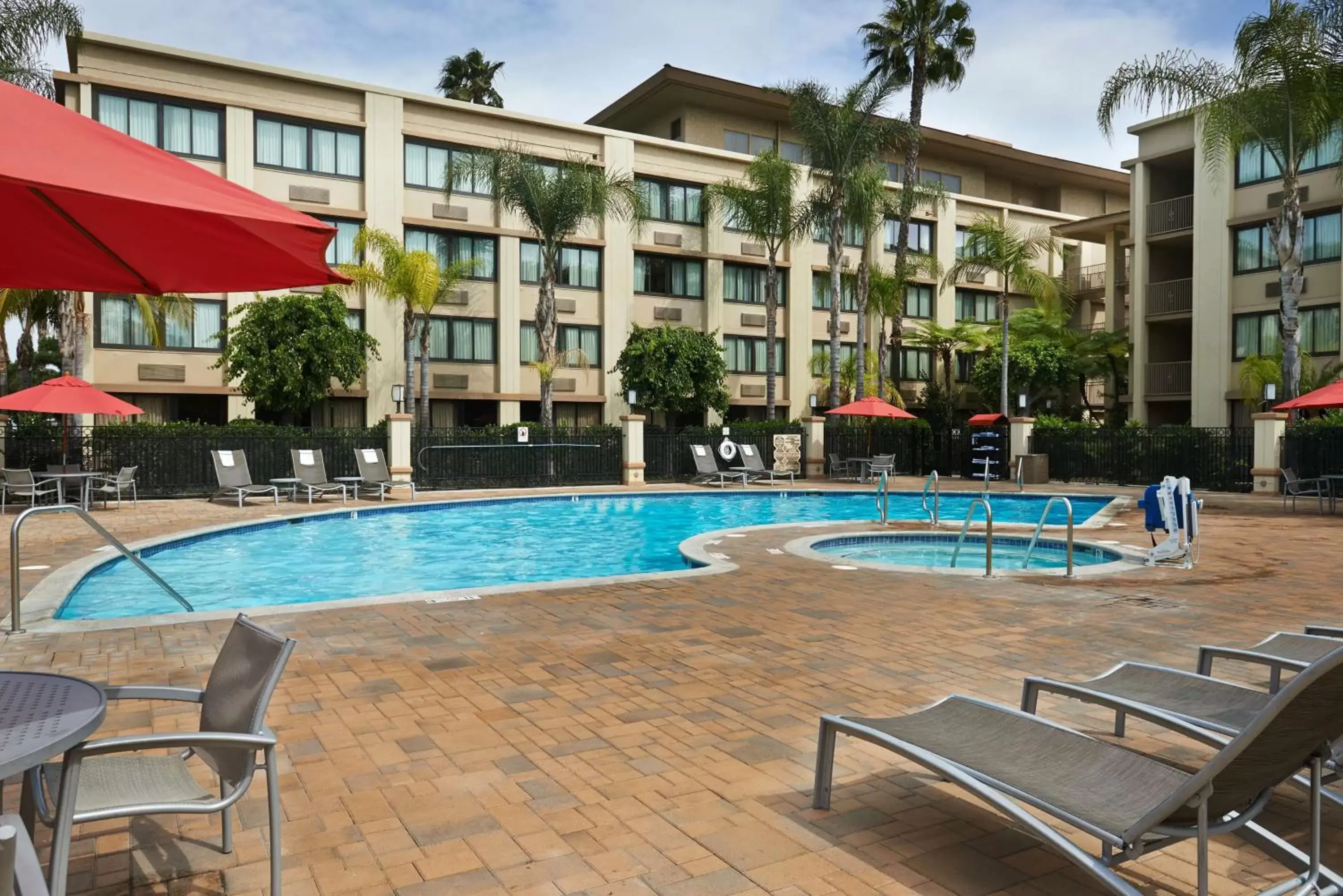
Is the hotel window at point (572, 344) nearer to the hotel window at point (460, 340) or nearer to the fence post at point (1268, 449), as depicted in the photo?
the hotel window at point (460, 340)

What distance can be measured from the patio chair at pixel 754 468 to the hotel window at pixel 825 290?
12.6 m

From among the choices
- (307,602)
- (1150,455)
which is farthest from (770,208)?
(307,602)

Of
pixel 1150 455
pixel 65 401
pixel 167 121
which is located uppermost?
pixel 167 121

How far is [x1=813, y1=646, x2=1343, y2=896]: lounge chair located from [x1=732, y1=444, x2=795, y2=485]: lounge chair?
866 inches

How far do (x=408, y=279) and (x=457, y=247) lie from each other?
542cm

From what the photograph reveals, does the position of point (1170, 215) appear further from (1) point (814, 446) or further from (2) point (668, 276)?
(2) point (668, 276)

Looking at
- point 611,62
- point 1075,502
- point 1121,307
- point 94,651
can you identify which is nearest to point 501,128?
point 611,62

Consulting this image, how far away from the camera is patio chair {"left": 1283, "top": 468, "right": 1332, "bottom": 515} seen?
1894cm

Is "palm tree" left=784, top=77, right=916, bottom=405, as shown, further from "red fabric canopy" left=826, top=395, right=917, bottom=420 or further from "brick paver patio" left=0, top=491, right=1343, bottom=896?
"brick paver patio" left=0, top=491, right=1343, bottom=896

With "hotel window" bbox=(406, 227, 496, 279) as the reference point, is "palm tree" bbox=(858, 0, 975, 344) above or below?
above

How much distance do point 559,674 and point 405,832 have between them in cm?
233

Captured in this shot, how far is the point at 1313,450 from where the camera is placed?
884 inches

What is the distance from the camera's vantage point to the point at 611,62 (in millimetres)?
39219

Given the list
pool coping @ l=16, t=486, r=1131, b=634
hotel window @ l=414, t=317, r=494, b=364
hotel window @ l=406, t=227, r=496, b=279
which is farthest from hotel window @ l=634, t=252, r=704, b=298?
pool coping @ l=16, t=486, r=1131, b=634
